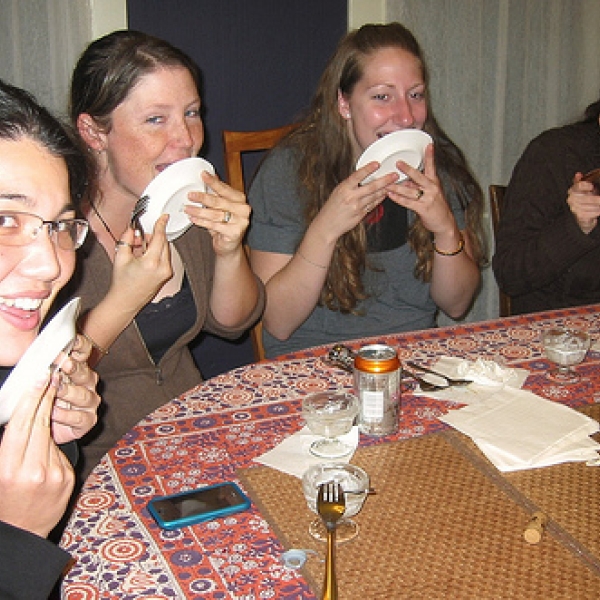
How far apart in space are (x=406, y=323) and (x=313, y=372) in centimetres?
61

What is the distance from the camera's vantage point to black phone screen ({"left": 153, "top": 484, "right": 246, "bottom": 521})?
1035mm

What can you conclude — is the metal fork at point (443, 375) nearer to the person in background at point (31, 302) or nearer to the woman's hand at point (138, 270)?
the woman's hand at point (138, 270)

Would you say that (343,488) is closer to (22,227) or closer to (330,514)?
(330,514)

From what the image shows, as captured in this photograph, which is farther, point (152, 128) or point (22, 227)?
point (152, 128)

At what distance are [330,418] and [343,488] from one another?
22 centimetres

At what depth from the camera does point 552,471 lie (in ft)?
3.77

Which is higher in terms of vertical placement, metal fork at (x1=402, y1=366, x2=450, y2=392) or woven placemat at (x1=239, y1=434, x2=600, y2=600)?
metal fork at (x1=402, y1=366, x2=450, y2=392)

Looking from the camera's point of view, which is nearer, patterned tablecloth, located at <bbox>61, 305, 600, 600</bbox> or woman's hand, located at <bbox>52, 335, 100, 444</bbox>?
patterned tablecloth, located at <bbox>61, 305, 600, 600</bbox>

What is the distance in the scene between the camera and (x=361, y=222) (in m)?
2.02

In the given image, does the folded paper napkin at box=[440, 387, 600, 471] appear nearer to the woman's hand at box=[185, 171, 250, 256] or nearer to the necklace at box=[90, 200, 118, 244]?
the woman's hand at box=[185, 171, 250, 256]

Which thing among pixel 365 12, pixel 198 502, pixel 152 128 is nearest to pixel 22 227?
pixel 198 502

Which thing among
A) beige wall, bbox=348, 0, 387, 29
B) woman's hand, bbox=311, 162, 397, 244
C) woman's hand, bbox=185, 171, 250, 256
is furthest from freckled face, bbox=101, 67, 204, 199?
beige wall, bbox=348, 0, 387, 29

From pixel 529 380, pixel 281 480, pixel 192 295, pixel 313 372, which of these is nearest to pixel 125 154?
pixel 192 295

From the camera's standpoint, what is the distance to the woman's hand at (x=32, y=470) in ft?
3.01
